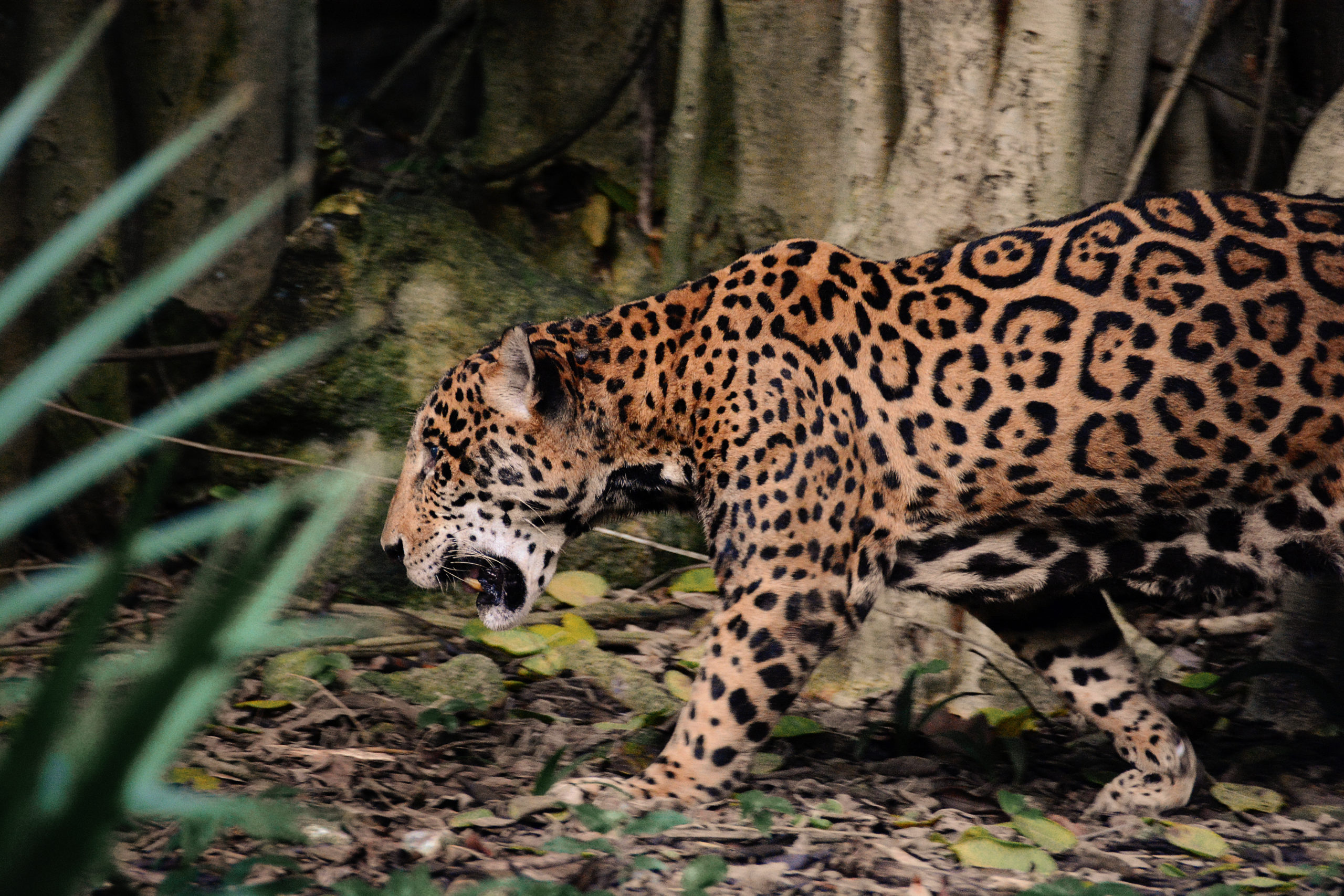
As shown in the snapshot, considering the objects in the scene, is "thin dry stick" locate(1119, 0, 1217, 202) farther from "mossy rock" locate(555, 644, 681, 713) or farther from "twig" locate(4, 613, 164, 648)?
"twig" locate(4, 613, 164, 648)

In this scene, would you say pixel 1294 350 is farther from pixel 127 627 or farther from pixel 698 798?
pixel 127 627

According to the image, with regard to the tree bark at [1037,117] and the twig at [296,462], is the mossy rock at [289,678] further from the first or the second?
the tree bark at [1037,117]

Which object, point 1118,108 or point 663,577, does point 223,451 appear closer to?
point 663,577

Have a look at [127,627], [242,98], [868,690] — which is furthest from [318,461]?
[242,98]

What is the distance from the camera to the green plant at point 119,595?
1.35 m

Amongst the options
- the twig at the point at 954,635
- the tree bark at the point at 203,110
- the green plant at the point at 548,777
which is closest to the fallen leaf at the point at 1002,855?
the green plant at the point at 548,777

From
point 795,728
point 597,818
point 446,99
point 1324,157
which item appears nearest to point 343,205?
point 446,99

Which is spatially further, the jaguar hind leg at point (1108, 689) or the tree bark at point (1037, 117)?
the tree bark at point (1037, 117)

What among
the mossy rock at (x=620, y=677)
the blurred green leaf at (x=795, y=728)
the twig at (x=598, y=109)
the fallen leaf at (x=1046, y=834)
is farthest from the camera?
the twig at (x=598, y=109)

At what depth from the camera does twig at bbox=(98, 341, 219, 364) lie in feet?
22.2

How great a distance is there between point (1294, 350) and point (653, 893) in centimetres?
276

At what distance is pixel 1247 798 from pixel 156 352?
5.71 metres

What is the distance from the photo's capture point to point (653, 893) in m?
3.55

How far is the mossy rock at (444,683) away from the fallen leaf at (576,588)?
3.01 ft
